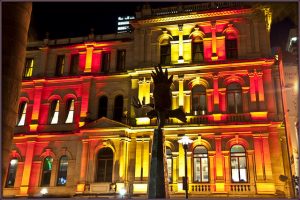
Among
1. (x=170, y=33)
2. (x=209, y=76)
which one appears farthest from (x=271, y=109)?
(x=170, y=33)

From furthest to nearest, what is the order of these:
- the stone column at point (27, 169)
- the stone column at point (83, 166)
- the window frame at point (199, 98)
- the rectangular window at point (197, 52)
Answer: the rectangular window at point (197, 52), the stone column at point (27, 169), the window frame at point (199, 98), the stone column at point (83, 166)

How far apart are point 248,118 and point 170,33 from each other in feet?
32.1

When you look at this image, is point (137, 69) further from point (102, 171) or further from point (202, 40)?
point (102, 171)

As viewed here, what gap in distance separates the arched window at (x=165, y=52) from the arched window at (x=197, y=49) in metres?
2.10

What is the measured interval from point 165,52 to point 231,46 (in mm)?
5518

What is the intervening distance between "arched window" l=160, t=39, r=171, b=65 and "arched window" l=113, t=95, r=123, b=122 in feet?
15.5

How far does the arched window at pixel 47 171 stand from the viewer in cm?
2855

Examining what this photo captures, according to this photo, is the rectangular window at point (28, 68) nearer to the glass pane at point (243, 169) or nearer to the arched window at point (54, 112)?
the arched window at point (54, 112)

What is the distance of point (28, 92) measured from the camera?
3153 centimetres

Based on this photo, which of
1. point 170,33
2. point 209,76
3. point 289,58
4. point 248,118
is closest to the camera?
point 248,118

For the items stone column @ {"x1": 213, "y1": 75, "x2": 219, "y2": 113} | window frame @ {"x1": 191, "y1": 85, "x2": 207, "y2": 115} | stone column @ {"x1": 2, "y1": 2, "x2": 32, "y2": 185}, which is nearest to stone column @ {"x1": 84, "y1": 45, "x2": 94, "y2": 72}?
window frame @ {"x1": 191, "y1": 85, "x2": 207, "y2": 115}

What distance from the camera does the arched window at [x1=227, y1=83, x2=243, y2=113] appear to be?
2661 centimetres

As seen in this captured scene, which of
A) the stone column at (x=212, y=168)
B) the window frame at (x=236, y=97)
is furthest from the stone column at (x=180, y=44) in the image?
the stone column at (x=212, y=168)

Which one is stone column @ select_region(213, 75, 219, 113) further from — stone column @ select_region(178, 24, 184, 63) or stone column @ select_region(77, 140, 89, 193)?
stone column @ select_region(77, 140, 89, 193)
